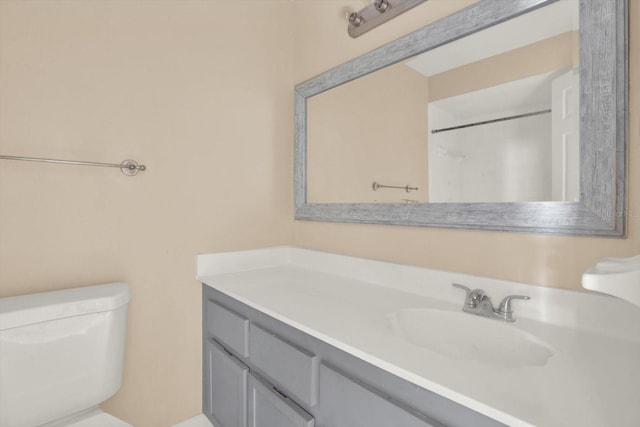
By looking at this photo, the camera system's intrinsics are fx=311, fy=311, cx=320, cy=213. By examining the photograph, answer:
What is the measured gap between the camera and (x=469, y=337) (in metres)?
0.96

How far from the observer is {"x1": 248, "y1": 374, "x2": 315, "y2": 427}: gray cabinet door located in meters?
0.92

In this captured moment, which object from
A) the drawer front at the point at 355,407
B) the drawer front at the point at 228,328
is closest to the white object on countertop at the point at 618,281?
the drawer front at the point at 355,407

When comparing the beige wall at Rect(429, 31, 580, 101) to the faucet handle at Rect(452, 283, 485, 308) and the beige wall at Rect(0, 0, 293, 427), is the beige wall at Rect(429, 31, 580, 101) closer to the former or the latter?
the faucet handle at Rect(452, 283, 485, 308)

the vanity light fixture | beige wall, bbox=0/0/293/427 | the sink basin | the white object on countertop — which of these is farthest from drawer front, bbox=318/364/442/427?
the vanity light fixture

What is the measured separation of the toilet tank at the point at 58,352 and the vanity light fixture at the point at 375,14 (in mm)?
1497

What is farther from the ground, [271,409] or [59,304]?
[59,304]

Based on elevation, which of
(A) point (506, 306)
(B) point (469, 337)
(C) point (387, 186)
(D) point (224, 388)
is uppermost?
(C) point (387, 186)

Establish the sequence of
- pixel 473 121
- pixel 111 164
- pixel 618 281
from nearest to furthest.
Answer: pixel 618 281
pixel 473 121
pixel 111 164

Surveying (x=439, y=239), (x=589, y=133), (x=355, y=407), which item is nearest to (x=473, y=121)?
(x=589, y=133)

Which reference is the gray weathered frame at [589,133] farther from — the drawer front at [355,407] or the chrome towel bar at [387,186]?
the drawer front at [355,407]

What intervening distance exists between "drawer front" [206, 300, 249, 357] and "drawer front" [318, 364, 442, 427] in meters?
0.42

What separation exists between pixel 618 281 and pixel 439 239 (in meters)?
0.65

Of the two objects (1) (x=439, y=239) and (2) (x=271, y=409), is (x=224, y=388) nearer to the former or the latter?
(2) (x=271, y=409)

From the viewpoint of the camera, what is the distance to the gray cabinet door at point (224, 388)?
3.89 feet
